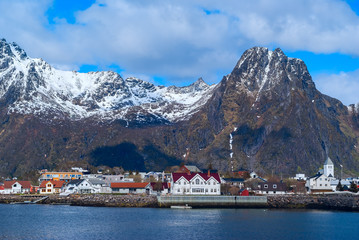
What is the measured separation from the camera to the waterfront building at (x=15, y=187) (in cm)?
15012

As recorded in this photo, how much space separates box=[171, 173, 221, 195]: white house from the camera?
125438 millimetres

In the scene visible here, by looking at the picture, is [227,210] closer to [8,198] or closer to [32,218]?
[32,218]

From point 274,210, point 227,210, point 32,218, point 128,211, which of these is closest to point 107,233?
point 32,218

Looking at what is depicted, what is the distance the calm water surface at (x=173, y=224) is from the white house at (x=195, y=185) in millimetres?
20367

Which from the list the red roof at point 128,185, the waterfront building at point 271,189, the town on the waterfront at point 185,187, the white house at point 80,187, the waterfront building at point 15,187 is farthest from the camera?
the waterfront building at point 15,187

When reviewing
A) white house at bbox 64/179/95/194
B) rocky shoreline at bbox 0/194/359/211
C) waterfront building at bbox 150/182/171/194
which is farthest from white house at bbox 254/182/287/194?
white house at bbox 64/179/95/194

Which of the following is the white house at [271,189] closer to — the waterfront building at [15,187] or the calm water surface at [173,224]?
the calm water surface at [173,224]

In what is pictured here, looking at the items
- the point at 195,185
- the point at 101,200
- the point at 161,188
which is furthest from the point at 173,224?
the point at 161,188

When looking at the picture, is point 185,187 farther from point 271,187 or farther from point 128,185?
point 271,187

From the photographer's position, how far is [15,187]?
5974 inches

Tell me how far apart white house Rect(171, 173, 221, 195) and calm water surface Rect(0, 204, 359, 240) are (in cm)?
2037

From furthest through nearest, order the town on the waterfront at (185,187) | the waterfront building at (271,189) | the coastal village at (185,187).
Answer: the waterfront building at (271,189), the coastal village at (185,187), the town on the waterfront at (185,187)

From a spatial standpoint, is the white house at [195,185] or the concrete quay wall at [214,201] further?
the white house at [195,185]

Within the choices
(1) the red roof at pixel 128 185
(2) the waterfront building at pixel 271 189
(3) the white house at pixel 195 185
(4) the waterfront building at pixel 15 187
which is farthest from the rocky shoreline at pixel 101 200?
(2) the waterfront building at pixel 271 189
